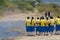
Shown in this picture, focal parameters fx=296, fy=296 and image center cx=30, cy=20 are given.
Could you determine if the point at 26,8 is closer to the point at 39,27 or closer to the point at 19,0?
the point at 19,0

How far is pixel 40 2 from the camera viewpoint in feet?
101

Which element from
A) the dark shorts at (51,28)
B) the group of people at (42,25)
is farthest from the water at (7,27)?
the dark shorts at (51,28)

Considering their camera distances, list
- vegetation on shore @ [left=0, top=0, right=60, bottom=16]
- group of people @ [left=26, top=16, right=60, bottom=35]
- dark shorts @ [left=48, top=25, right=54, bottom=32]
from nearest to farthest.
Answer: group of people @ [left=26, top=16, right=60, bottom=35]
dark shorts @ [left=48, top=25, right=54, bottom=32]
vegetation on shore @ [left=0, top=0, right=60, bottom=16]

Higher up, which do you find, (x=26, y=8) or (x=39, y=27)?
(x=26, y=8)

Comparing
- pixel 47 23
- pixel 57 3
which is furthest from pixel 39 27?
pixel 57 3

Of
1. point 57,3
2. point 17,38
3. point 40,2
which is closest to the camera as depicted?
point 17,38

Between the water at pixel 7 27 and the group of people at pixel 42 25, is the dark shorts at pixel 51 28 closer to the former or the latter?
the group of people at pixel 42 25

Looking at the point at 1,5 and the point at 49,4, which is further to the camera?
the point at 1,5

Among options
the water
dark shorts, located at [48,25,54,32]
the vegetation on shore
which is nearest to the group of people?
dark shorts, located at [48,25,54,32]

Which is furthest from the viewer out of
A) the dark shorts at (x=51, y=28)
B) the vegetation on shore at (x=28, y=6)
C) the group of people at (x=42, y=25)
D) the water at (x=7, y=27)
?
the vegetation on shore at (x=28, y=6)

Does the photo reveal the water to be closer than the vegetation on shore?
Yes

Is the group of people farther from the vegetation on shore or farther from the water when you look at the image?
the vegetation on shore

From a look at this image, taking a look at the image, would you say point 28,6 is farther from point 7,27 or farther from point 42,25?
point 42,25

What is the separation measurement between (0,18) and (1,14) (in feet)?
3.28
